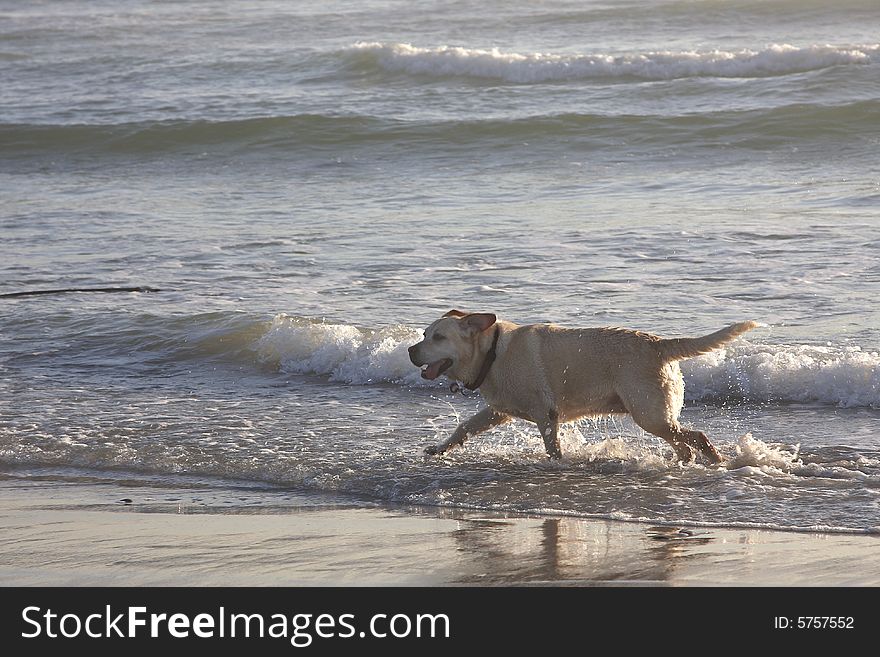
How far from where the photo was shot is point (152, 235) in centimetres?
1435

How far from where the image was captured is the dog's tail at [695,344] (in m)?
6.96

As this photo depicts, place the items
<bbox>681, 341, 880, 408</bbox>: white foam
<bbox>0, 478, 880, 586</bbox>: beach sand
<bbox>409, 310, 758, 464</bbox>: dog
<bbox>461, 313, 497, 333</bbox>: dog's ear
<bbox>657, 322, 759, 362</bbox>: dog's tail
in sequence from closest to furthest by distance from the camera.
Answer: <bbox>0, 478, 880, 586</bbox>: beach sand, <bbox>657, 322, 759, 362</bbox>: dog's tail, <bbox>409, 310, 758, 464</bbox>: dog, <bbox>461, 313, 497, 333</bbox>: dog's ear, <bbox>681, 341, 880, 408</bbox>: white foam

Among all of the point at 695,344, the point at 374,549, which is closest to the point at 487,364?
the point at 695,344

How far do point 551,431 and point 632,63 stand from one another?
59.1 feet

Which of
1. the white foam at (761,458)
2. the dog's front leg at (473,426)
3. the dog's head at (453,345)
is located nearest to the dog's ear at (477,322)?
the dog's head at (453,345)

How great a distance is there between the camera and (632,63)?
24.2m

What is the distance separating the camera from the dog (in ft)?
23.2

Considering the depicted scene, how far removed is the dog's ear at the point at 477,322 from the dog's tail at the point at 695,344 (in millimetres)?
960

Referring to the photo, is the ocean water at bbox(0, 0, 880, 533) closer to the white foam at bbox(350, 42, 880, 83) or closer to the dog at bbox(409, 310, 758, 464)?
the white foam at bbox(350, 42, 880, 83)

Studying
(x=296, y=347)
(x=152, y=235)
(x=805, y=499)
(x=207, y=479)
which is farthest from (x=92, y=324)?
(x=805, y=499)

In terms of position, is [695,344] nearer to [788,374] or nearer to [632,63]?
[788,374]

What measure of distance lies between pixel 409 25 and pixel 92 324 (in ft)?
74.4
